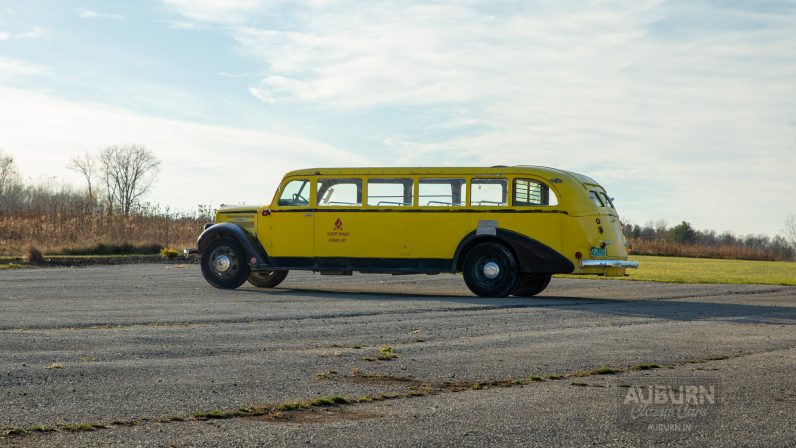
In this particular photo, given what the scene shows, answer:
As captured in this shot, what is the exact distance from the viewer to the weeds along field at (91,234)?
35656mm

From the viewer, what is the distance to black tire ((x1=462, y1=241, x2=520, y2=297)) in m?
18.4

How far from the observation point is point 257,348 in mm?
10039

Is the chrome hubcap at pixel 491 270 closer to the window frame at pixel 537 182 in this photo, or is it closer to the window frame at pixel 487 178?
the window frame at pixel 487 178

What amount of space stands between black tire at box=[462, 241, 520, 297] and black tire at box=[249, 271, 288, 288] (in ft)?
15.5

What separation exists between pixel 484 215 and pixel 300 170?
13.1 feet

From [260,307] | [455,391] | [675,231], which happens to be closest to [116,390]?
[455,391]

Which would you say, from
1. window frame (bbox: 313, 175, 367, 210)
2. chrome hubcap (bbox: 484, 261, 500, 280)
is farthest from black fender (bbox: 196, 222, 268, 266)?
chrome hubcap (bbox: 484, 261, 500, 280)

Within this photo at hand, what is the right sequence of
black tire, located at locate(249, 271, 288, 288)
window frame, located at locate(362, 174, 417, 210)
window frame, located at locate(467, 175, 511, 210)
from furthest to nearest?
black tire, located at locate(249, 271, 288, 288) < window frame, located at locate(362, 174, 417, 210) < window frame, located at locate(467, 175, 511, 210)

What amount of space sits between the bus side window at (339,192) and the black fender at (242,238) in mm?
1605

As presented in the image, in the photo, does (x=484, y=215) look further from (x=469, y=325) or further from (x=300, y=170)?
(x=469, y=325)

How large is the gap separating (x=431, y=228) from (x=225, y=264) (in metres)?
4.44

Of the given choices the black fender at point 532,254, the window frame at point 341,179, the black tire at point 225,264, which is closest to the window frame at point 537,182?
the black fender at point 532,254

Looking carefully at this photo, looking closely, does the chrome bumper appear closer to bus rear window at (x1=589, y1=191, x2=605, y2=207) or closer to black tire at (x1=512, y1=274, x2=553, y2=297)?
bus rear window at (x1=589, y1=191, x2=605, y2=207)

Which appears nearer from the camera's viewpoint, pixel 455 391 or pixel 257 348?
pixel 455 391
